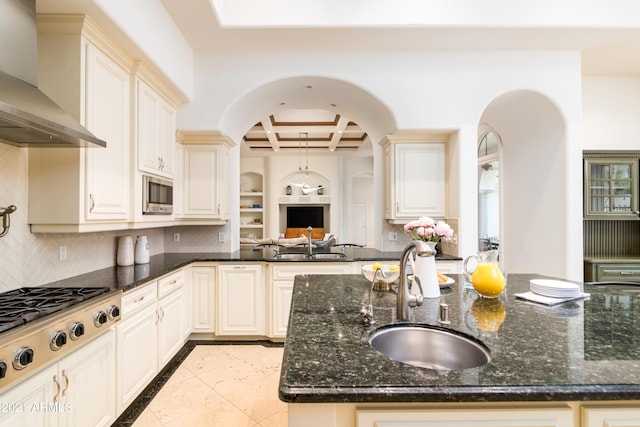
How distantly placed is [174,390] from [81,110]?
2150 millimetres

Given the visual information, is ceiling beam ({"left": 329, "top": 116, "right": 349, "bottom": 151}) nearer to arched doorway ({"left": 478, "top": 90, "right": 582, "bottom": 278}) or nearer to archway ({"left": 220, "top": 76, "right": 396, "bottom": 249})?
archway ({"left": 220, "top": 76, "right": 396, "bottom": 249})

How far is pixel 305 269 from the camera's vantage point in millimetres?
3428

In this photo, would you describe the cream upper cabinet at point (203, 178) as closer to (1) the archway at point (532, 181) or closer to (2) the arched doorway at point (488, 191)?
(1) the archway at point (532, 181)

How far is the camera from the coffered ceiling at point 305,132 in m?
5.73

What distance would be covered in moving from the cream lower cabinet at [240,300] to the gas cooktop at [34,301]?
1.56 meters

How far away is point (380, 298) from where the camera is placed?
174 centimetres

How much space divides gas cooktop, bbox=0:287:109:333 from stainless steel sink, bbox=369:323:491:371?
4.78 feet

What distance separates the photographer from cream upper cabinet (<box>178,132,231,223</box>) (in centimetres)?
365

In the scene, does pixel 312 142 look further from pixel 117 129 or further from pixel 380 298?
pixel 380 298

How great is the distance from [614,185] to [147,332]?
489 centimetres

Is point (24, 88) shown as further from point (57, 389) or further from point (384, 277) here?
point (384, 277)

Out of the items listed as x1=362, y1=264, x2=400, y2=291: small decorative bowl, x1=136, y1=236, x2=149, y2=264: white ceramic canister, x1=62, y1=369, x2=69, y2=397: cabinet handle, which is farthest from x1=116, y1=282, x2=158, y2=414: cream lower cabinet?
x1=362, y1=264, x2=400, y2=291: small decorative bowl

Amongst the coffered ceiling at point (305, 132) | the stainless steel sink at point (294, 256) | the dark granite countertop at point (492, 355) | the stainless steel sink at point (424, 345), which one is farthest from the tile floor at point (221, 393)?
the coffered ceiling at point (305, 132)

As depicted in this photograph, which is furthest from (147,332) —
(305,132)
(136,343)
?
(305,132)
